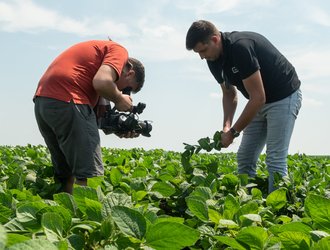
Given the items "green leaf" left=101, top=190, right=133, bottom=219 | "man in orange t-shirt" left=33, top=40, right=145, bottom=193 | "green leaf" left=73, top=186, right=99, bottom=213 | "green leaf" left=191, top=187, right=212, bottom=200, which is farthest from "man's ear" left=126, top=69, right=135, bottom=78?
"green leaf" left=101, top=190, right=133, bottom=219

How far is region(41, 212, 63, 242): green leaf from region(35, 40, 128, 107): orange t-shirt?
2.69 meters

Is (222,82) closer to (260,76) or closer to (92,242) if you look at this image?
(260,76)

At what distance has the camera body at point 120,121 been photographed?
4.39 meters

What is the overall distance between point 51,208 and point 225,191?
1.84 metres

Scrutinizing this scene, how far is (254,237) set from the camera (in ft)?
4.09

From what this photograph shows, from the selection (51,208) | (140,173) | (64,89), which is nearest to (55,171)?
(64,89)

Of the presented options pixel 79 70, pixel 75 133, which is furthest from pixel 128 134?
pixel 79 70

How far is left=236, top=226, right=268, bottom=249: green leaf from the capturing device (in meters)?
1.24

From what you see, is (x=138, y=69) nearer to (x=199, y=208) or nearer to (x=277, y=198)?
(x=277, y=198)

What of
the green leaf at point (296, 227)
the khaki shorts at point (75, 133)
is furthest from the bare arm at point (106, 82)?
the green leaf at point (296, 227)

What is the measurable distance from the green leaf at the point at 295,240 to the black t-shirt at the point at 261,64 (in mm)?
3177

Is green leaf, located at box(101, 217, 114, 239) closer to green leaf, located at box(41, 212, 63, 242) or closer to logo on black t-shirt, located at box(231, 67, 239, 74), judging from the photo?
green leaf, located at box(41, 212, 63, 242)

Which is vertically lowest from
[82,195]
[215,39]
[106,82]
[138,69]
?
[82,195]

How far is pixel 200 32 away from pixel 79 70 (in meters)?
1.25
